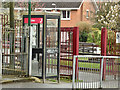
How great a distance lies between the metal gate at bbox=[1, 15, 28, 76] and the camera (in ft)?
40.7

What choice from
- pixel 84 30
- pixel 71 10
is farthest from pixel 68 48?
pixel 71 10

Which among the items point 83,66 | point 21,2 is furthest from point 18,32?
point 21,2

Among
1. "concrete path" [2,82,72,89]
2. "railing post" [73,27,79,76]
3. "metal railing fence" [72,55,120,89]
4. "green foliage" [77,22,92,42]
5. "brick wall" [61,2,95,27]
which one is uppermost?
"brick wall" [61,2,95,27]

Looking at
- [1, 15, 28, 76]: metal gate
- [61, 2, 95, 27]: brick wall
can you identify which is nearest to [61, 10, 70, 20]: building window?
[61, 2, 95, 27]: brick wall

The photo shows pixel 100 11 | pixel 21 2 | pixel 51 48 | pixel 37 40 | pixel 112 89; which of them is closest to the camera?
pixel 112 89

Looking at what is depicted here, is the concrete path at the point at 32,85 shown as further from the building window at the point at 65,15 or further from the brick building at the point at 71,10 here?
the building window at the point at 65,15

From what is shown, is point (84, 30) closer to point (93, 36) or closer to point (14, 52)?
point (93, 36)

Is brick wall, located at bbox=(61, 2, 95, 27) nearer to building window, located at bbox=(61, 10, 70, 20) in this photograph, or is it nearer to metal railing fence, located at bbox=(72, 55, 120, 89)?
building window, located at bbox=(61, 10, 70, 20)

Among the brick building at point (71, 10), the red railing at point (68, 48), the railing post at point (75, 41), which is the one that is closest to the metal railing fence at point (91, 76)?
the railing post at point (75, 41)

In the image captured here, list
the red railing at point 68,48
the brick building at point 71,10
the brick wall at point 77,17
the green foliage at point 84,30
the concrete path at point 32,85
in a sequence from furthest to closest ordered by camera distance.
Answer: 1. the brick wall at point 77,17
2. the brick building at point 71,10
3. the green foliage at point 84,30
4. the red railing at point 68,48
5. the concrete path at point 32,85

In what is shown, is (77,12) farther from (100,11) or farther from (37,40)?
(37,40)

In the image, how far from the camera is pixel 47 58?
40.3ft

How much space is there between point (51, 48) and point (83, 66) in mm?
1756

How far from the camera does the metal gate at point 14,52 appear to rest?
489 inches
